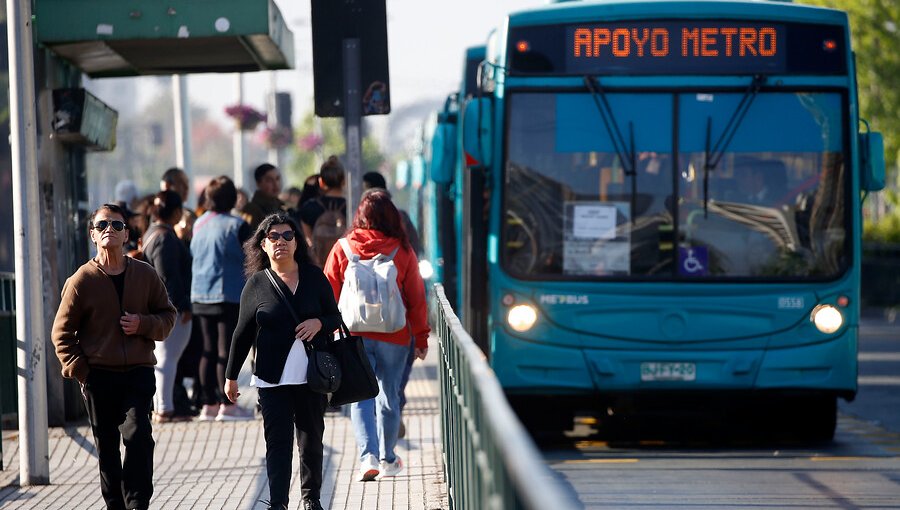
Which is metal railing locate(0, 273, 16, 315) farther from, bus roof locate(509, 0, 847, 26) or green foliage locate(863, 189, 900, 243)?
green foliage locate(863, 189, 900, 243)

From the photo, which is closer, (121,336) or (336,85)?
(121,336)

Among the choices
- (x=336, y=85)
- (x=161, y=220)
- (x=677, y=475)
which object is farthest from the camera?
(x=161, y=220)

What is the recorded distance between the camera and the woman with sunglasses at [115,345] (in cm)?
843

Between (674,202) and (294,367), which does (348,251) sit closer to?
(294,367)

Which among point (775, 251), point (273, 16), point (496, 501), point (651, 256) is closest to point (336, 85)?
point (273, 16)

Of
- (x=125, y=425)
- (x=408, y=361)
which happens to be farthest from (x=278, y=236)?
(x=408, y=361)

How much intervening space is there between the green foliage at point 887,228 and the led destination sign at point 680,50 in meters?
23.7

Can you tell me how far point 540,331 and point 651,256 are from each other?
2.99 ft

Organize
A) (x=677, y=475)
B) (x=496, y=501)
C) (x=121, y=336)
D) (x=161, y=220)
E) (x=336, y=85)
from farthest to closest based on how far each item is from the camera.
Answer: (x=161, y=220) → (x=336, y=85) → (x=677, y=475) → (x=121, y=336) → (x=496, y=501)

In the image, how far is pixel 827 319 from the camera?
39.9 feet

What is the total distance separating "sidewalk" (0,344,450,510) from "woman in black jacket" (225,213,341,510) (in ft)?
2.75

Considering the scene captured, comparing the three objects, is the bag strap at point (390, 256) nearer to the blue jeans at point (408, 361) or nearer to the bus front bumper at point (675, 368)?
the blue jeans at point (408, 361)

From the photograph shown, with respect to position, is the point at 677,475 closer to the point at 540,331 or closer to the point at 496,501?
the point at 540,331

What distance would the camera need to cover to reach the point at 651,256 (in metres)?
12.2
